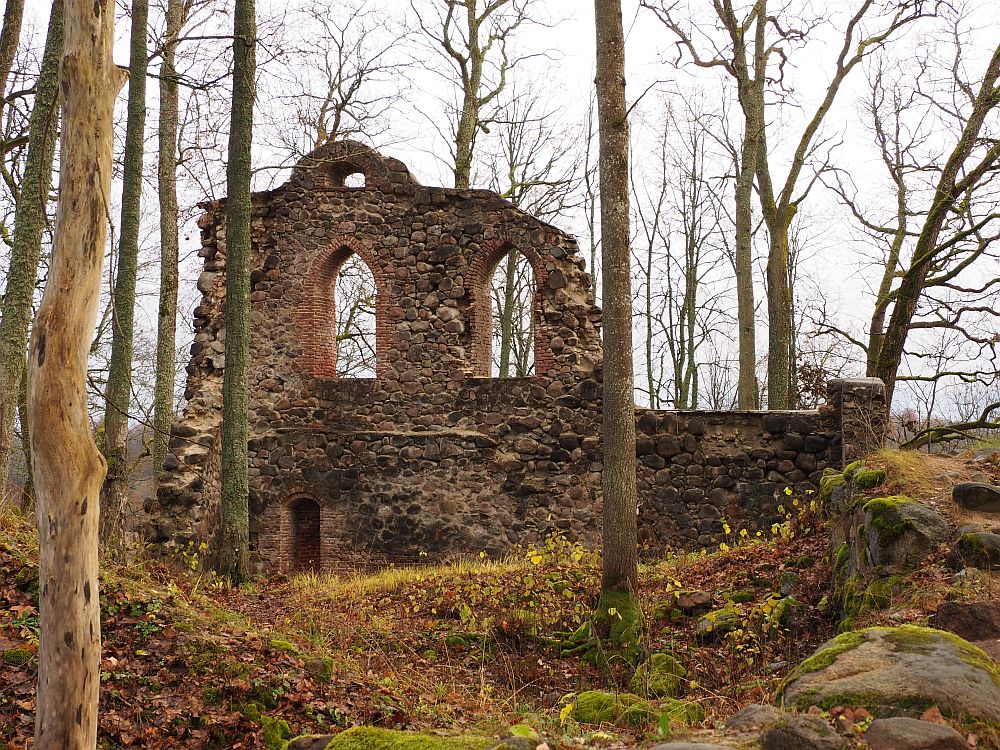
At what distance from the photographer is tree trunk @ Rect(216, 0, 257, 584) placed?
10.6 m

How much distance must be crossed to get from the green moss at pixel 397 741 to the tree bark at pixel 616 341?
12.6 ft

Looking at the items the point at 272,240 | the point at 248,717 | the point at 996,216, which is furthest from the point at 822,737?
the point at 996,216

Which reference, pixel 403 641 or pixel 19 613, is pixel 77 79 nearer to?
pixel 19 613

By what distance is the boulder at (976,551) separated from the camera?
19.5 feet

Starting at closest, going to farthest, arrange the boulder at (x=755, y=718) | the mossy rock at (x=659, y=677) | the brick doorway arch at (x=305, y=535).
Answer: the boulder at (x=755, y=718)
the mossy rock at (x=659, y=677)
the brick doorway arch at (x=305, y=535)

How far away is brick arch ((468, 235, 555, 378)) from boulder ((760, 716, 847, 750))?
9.25 metres

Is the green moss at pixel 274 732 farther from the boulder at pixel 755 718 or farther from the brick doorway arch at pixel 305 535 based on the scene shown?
the brick doorway arch at pixel 305 535

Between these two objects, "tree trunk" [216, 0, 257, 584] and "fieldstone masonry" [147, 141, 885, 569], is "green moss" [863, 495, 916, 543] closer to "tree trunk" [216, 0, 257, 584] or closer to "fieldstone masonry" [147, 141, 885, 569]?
"fieldstone masonry" [147, 141, 885, 569]

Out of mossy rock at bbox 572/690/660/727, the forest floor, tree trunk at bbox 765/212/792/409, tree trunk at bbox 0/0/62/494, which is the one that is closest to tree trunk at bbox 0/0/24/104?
tree trunk at bbox 0/0/62/494

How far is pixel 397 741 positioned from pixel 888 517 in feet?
15.0

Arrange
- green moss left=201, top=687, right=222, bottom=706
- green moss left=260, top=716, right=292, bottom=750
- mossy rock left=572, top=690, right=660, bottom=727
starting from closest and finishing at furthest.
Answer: mossy rock left=572, top=690, right=660, bottom=727
green moss left=260, top=716, right=292, bottom=750
green moss left=201, top=687, right=222, bottom=706

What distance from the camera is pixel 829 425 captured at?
11.7 metres

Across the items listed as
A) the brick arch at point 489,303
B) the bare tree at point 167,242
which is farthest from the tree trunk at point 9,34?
the brick arch at point 489,303

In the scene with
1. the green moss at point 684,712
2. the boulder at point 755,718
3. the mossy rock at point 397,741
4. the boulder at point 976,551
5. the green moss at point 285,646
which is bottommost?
the green moss at point 285,646
